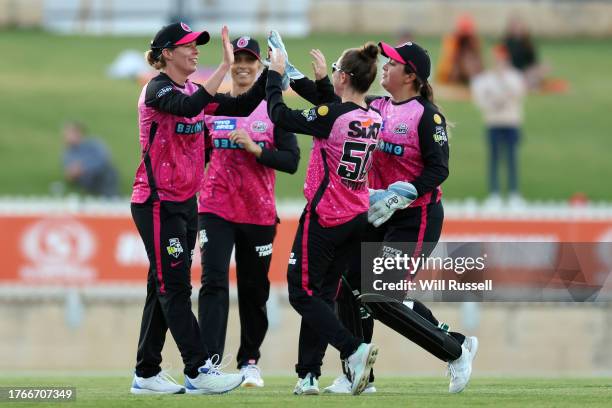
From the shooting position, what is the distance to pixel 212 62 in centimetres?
2894

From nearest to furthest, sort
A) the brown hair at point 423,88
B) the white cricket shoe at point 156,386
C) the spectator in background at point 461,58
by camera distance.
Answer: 1. the white cricket shoe at point 156,386
2. the brown hair at point 423,88
3. the spectator in background at point 461,58

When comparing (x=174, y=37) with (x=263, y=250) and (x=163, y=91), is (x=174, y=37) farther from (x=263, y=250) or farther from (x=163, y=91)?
(x=263, y=250)

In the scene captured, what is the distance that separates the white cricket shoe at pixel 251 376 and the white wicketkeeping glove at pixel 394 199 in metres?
1.94

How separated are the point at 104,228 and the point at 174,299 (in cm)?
748

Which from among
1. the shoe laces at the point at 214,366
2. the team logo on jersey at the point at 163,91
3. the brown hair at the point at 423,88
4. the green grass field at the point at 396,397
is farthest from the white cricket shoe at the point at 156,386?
the brown hair at the point at 423,88

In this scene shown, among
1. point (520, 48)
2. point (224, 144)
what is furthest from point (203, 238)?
point (520, 48)

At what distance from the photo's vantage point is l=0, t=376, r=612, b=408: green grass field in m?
8.30

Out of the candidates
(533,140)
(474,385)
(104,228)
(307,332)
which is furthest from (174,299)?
(533,140)

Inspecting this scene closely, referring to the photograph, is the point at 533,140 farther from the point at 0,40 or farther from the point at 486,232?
the point at 0,40

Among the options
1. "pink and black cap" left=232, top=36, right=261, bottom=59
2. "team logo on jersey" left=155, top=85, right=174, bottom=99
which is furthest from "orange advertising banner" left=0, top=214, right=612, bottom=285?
"team logo on jersey" left=155, top=85, right=174, bottom=99

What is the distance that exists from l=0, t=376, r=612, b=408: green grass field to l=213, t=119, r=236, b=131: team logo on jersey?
6.17 feet

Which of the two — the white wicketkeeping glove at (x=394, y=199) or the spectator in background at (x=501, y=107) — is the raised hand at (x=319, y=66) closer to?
the white wicketkeeping glove at (x=394, y=199)

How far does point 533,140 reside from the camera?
26.7 meters

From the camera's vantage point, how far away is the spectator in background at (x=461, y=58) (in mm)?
26484
